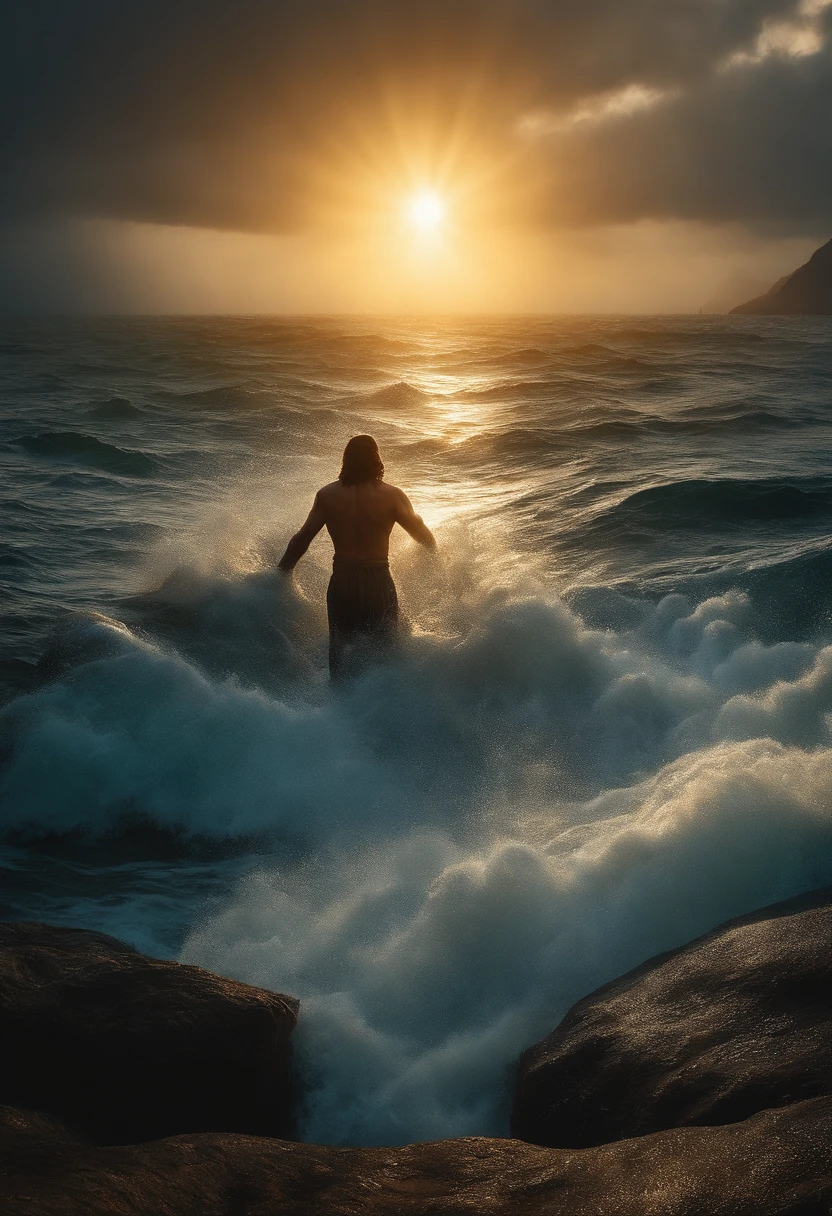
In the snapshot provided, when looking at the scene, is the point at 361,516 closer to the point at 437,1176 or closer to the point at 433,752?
the point at 433,752

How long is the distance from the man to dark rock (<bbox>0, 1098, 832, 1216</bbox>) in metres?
3.94

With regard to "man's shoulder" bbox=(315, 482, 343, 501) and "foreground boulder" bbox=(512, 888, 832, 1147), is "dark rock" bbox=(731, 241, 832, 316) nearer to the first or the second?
"man's shoulder" bbox=(315, 482, 343, 501)

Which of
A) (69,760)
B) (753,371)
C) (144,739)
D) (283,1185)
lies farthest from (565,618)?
(753,371)

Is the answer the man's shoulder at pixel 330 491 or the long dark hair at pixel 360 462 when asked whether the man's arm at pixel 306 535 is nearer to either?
the man's shoulder at pixel 330 491

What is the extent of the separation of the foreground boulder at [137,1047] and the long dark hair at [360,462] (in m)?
3.44

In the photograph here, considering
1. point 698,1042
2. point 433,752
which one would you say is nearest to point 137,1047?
point 698,1042

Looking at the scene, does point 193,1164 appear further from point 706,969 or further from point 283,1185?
point 706,969

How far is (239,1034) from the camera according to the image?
282 centimetres

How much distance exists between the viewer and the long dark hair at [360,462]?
576 cm

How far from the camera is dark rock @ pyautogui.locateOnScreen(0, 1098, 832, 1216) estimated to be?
1.81 meters

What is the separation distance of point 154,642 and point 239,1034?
4.37 m

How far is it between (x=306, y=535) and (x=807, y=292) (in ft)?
499

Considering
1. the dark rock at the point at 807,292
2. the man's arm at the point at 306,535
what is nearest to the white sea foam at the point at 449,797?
the man's arm at the point at 306,535

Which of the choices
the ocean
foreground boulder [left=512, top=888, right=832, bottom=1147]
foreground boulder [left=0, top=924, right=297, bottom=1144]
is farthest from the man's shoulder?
foreground boulder [left=512, top=888, right=832, bottom=1147]
